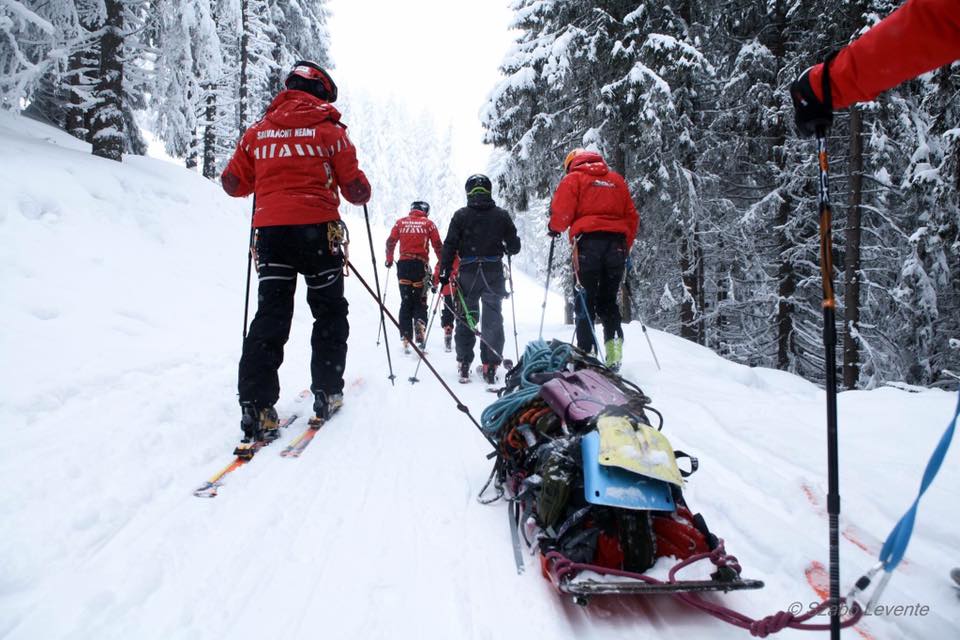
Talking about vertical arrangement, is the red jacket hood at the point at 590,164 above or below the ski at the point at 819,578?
above

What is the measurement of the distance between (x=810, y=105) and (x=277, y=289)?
329 centimetres

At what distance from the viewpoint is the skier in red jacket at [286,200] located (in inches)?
139

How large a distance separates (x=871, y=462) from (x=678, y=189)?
9453 millimetres

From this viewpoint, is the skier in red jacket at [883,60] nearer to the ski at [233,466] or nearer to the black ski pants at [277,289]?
the black ski pants at [277,289]

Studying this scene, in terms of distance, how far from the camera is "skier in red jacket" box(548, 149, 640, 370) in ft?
17.5

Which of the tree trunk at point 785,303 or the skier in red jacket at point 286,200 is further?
the tree trunk at point 785,303

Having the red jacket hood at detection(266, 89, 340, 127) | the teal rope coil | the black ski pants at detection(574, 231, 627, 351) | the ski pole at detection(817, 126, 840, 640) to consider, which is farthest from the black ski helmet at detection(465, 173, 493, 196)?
the ski pole at detection(817, 126, 840, 640)

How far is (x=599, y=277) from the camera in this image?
18.1 feet

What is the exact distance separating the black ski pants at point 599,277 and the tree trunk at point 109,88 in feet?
31.9

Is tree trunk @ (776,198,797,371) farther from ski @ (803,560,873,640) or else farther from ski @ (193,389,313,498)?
ski @ (193,389,313,498)

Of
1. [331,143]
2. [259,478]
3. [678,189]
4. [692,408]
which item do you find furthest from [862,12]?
[259,478]

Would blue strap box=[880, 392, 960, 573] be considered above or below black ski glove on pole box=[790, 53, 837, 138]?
below

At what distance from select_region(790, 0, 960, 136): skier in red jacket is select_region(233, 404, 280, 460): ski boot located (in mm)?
3447

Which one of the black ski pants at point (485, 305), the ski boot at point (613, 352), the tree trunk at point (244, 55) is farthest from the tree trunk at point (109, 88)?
the ski boot at point (613, 352)
